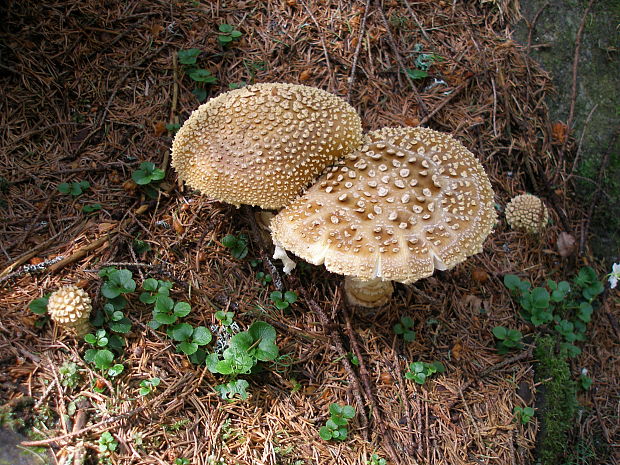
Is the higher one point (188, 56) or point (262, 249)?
point (188, 56)

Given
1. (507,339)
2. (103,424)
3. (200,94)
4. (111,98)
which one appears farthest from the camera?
(200,94)

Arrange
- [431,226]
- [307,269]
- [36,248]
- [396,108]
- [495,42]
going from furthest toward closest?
[495,42]
[396,108]
[307,269]
[36,248]
[431,226]

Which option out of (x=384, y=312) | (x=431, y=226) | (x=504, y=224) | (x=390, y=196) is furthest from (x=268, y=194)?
(x=504, y=224)

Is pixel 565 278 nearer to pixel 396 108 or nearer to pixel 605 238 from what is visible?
pixel 605 238

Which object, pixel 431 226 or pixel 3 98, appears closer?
pixel 431 226

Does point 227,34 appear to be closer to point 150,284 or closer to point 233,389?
point 150,284

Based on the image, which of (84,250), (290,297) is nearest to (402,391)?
(290,297)

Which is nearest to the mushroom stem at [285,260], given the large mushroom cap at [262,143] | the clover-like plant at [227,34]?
the large mushroom cap at [262,143]

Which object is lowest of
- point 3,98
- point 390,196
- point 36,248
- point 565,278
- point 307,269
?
point 565,278
